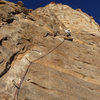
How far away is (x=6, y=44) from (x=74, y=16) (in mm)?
11005

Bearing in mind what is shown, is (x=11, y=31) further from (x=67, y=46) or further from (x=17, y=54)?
(x=67, y=46)

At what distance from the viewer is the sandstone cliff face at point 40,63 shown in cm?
577

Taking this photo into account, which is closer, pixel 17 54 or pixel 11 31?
pixel 17 54

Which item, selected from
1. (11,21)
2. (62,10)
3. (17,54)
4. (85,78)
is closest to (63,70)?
(85,78)

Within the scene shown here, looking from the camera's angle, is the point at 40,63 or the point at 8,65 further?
the point at 40,63

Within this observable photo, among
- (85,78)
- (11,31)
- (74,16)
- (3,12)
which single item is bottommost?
(85,78)

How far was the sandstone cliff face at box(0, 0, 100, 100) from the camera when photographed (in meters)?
5.77

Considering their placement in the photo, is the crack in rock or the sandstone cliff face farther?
the crack in rock

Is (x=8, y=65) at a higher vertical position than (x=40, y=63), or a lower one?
lower

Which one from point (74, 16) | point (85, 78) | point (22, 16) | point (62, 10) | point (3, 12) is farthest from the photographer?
point (62, 10)

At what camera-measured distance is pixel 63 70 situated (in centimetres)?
727

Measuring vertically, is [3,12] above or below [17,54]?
above

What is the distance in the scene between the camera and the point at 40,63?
22.7 ft

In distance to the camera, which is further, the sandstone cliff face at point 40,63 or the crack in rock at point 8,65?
the crack in rock at point 8,65
